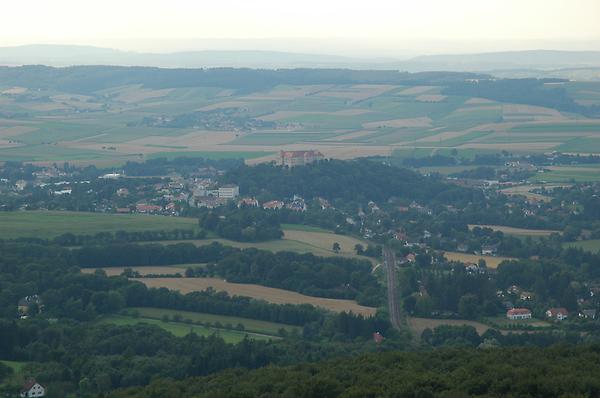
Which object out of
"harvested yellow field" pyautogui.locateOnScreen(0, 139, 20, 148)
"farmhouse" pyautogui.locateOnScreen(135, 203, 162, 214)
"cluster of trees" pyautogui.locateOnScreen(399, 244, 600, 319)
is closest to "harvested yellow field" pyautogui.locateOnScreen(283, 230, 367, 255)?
"cluster of trees" pyautogui.locateOnScreen(399, 244, 600, 319)

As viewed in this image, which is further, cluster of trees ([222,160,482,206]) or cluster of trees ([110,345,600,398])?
cluster of trees ([222,160,482,206])

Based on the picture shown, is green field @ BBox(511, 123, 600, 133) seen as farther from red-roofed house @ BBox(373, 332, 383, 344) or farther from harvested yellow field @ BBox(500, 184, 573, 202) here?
red-roofed house @ BBox(373, 332, 383, 344)

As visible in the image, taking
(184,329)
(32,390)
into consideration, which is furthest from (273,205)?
(32,390)

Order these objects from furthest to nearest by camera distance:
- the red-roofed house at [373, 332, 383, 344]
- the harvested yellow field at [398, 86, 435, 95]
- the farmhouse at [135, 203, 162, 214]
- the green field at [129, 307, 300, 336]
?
the harvested yellow field at [398, 86, 435, 95] → the farmhouse at [135, 203, 162, 214] → the green field at [129, 307, 300, 336] → the red-roofed house at [373, 332, 383, 344]

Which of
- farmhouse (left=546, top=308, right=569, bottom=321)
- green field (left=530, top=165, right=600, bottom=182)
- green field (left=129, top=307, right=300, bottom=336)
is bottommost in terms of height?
green field (left=530, top=165, right=600, bottom=182)

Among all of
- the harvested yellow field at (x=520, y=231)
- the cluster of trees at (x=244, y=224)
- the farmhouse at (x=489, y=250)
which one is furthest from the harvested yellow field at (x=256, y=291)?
the harvested yellow field at (x=520, y=231)

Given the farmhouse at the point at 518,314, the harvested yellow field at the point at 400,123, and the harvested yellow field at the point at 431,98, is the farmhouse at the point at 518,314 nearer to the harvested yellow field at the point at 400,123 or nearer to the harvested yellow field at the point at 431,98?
the harvested yellow field at the point at 400,123

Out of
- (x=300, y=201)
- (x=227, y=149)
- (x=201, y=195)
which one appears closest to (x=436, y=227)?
(x=300, y=201)

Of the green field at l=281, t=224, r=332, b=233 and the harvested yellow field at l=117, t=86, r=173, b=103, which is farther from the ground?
the green field at l=281, t=224, r=332, b=233
